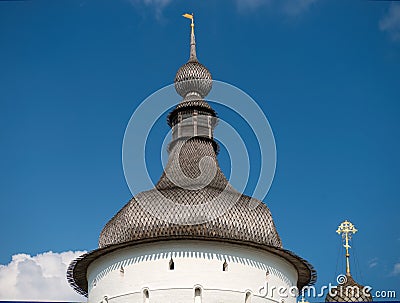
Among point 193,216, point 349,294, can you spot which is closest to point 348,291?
point 349,294

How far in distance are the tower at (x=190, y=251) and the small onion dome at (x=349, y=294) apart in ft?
7.71

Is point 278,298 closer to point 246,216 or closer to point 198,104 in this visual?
point 246,216

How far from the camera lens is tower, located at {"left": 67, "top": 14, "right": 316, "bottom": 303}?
2133 cm

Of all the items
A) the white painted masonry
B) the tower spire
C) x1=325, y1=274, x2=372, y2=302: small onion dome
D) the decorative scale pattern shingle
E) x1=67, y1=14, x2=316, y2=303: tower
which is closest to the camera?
the white painted masonry

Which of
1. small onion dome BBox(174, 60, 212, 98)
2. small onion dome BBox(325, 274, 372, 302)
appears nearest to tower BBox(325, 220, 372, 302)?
small onion dome BBox(325, 274, 372, 302)

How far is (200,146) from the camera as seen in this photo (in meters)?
25.4

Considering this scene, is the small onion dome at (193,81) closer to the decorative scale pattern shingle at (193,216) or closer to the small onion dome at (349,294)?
the decorative scale pattern shingle at (193,216)

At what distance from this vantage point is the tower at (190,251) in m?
21.3

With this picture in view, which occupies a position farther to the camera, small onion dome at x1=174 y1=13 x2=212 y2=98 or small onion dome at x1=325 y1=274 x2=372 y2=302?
small onion dome at x1=174 y1=13 x2=212 y2=98

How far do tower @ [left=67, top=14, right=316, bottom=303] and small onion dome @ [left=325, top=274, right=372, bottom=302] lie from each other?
7.71 ft

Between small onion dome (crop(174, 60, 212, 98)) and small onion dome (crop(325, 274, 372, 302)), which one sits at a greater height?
small onion dome (crop(174, 60, 212, 98))

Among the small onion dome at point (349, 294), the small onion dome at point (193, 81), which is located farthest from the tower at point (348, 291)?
the small onion dome at point (193, 81)

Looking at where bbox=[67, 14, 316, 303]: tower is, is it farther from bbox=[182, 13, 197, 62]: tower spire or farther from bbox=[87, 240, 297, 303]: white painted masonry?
bbox=[182, 13, 197, 62]: tower spire

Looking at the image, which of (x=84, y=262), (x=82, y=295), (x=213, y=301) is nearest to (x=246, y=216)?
(x=213, y=301)
